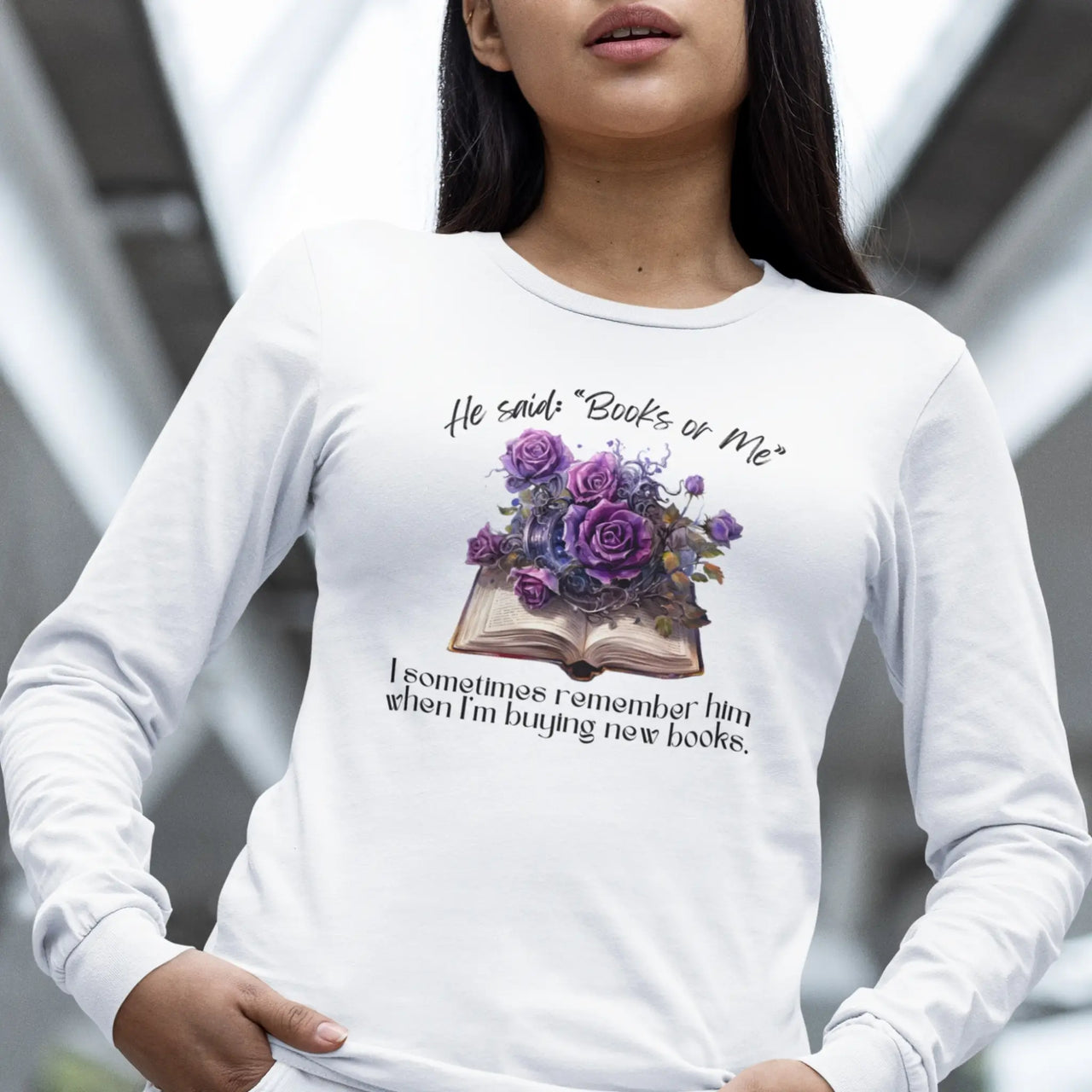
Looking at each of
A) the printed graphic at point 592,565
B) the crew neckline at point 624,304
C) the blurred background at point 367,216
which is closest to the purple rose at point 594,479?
the printed graphic at point 592,565

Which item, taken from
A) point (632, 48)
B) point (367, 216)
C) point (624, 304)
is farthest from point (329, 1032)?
point (367, 216)

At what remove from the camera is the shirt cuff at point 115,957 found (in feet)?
2.75

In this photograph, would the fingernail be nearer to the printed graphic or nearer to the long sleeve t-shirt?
the long sleeve t-shirt

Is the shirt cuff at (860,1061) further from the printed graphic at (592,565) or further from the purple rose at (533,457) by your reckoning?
Answer: the purple rose at (533,457)

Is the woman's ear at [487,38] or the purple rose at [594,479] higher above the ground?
the woman's ear at [487,38]

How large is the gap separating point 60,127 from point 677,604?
5.75 feet

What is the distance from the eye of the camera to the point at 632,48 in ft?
3.26

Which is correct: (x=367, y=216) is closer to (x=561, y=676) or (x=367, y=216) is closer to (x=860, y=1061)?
(x=561, y=676)

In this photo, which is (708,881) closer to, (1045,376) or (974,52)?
(974,52)

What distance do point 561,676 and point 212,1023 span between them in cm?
25

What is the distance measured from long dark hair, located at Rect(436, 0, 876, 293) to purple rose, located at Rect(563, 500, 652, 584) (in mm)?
310

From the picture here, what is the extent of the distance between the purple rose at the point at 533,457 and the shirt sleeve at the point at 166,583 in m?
0.13

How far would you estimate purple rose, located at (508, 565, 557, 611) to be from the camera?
901 millimetres

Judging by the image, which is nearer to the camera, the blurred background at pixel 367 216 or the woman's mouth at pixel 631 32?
the woman's mouth at pixel 631 32
